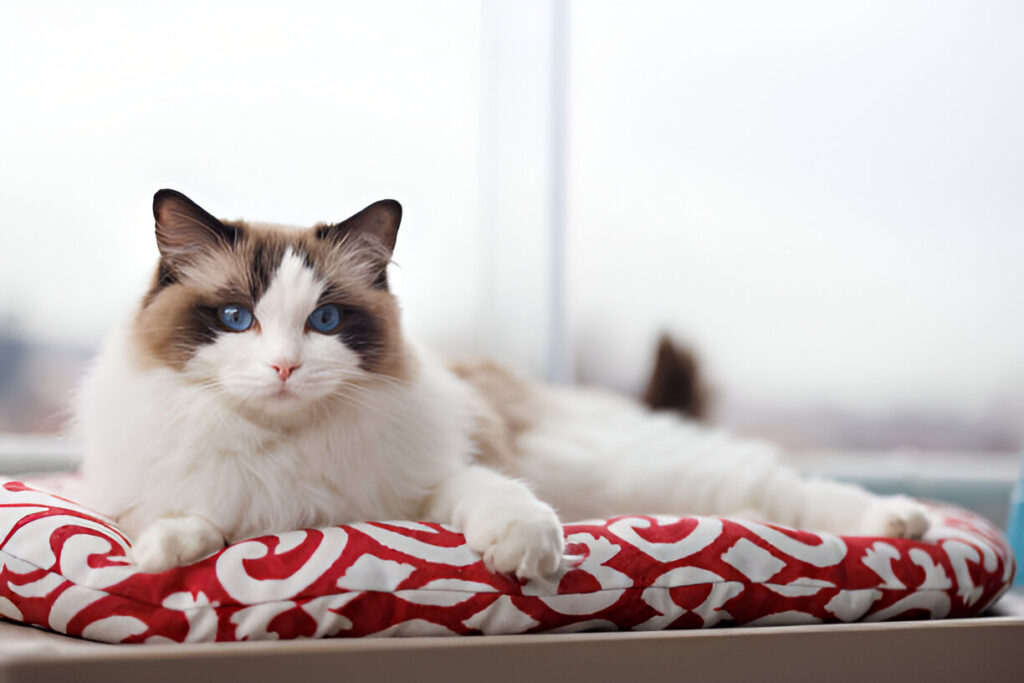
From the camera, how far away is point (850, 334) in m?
2.31

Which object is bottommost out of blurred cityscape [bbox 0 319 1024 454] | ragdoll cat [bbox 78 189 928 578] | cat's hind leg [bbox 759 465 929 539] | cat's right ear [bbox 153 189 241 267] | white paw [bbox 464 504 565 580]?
blurred cityscape [bbox 0 319 1024 454]

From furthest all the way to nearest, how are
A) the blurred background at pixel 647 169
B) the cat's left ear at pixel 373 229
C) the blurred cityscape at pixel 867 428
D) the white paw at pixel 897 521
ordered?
the blurred cityscape at pixel 867 428 < the blurred background at pixel 647 169 < the white paw at pixel 897 521 < the cat's left ear at pixel 373 229

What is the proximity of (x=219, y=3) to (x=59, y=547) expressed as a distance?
4.41 ft

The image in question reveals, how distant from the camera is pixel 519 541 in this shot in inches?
37.1

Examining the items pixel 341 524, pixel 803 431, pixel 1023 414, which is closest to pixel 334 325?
pixel 341 524

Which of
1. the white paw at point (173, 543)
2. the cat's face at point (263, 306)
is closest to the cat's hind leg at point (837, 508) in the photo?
the cat's face at point (263, 306)

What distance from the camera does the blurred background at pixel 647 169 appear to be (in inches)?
68.9

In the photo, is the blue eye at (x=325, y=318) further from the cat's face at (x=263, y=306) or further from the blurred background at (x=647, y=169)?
the blurred background at (x=647, y=169)

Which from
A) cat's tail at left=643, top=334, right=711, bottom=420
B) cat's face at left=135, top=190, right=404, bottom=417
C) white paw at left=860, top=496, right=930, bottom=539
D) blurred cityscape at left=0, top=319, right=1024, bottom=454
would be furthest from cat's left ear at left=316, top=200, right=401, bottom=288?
blurred cityscape at left=0, top=319, right=1024, bottom=454

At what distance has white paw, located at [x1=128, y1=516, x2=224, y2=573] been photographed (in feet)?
3.02

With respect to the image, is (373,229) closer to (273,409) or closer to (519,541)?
(273,409)

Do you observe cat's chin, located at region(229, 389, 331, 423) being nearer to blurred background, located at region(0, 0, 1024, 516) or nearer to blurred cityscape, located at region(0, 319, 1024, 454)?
blurred background, located at region(0, 0, 1024, 516)

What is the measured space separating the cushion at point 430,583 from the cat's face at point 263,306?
0.18m

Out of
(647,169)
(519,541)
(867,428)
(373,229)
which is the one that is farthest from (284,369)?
(867,428)
